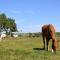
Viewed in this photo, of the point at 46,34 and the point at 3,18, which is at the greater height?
the point at 3,18

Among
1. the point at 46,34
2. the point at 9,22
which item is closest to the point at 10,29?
the point at 9,22

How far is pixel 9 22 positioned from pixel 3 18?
10.5ft

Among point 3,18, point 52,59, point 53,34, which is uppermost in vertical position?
point 3,18

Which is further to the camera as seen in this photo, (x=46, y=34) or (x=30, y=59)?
(x=46, y=34)

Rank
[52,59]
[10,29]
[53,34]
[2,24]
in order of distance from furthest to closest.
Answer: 1. [10,29]
2. [2,24]
3. [53,34]
4. [52,59]

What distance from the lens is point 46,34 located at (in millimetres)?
25688

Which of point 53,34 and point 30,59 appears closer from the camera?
point 30,59

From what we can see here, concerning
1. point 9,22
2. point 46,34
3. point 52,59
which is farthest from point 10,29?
point 52,59

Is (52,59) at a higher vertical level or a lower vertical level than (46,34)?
lower

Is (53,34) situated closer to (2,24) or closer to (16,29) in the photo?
(2,24)

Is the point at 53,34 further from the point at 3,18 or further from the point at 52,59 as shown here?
the point at 3,18

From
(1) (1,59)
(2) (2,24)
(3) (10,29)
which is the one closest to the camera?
(1) (1,59)

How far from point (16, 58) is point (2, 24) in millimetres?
102410

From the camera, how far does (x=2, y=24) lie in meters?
117
